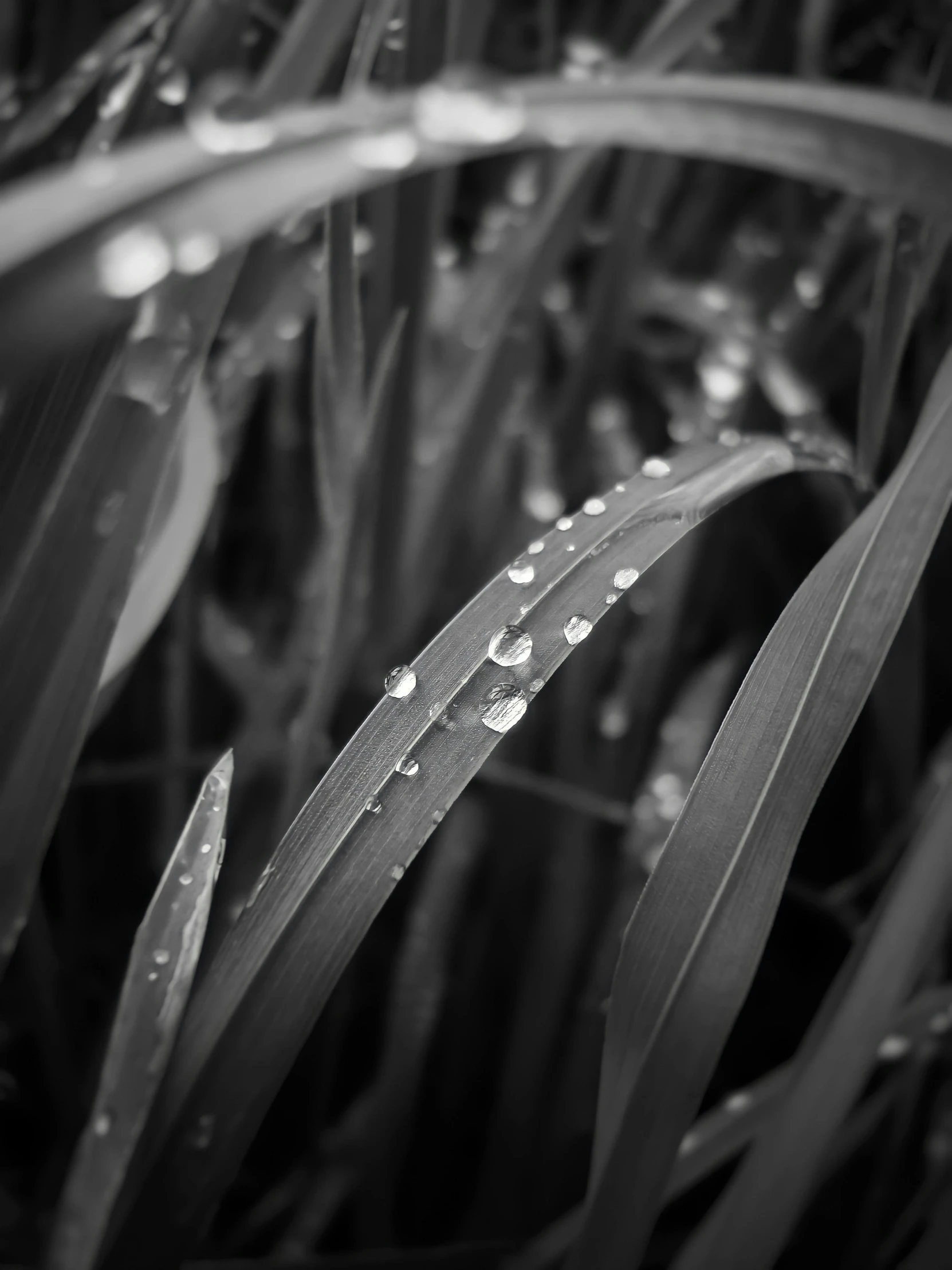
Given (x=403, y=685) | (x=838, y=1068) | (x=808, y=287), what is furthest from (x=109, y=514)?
(x=808, y=287)

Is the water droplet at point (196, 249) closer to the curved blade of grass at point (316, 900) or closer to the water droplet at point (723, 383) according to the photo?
the curved blade of grass at point (316, 900)

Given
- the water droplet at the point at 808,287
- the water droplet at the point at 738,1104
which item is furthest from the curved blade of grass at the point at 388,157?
the water droplet at the point at 808,287

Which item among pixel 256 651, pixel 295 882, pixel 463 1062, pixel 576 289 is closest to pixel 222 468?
pixel 256 651

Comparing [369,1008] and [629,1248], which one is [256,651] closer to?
[369,1008]

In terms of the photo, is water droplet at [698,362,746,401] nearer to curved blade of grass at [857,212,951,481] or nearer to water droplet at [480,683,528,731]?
curved blade of grass at [857,212,951,481]

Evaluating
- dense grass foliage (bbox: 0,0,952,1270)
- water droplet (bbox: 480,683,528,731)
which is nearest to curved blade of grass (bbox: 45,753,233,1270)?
dense grass foliage (bbox: 0,0,952,1270)

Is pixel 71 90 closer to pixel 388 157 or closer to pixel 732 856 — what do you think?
pixel 388 157
